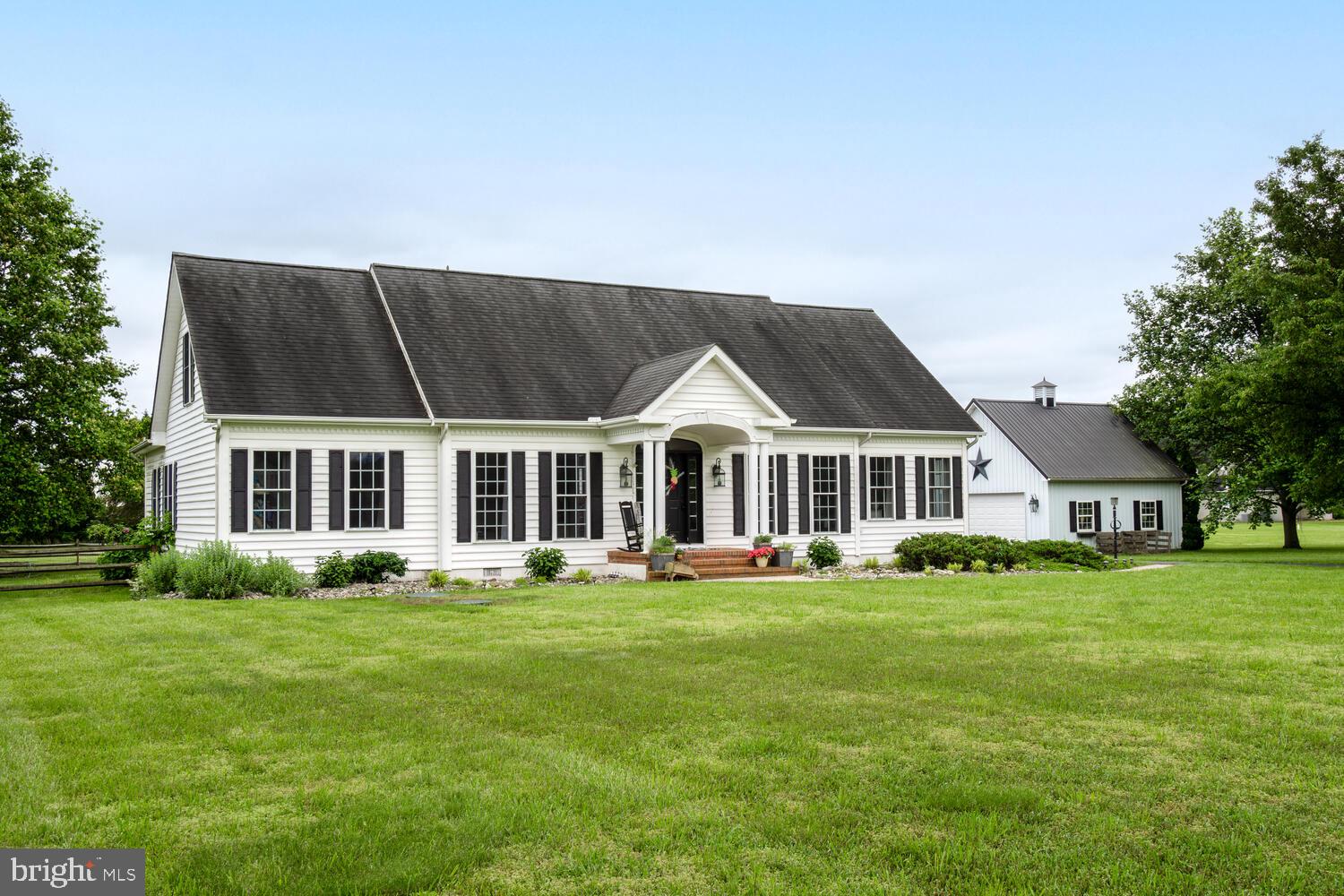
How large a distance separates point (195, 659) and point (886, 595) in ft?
33.7

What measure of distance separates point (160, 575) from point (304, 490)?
2.90m

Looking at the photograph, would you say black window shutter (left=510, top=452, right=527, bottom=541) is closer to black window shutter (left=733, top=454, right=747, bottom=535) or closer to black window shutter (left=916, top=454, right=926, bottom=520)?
black window shutter (left=733, top=454, right=747, bottom=535)

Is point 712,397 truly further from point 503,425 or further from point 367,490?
point 367,490

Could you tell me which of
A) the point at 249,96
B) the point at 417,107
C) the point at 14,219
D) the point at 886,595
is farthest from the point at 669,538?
the point at 14,219

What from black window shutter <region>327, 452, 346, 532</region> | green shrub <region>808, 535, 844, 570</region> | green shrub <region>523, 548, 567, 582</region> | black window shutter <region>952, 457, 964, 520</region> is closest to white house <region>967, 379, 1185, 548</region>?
black window shutter <region>952, 457, 964, 520</region>

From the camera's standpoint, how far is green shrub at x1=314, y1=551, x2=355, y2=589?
19.7 metres

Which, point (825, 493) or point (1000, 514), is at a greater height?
point (825, 493)

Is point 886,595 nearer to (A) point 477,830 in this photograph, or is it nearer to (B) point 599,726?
(B) point 599,726

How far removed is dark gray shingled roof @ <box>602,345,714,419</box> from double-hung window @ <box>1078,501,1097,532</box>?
64.7ft

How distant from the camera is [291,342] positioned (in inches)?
853

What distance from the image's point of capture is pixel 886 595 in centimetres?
1661

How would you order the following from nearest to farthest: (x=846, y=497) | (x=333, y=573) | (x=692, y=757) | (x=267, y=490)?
(x=692, y=757) → (x=333, y=573) → (x=267, y=490) → (x=846, y=497)

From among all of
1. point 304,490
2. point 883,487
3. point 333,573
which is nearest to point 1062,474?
point 883,487

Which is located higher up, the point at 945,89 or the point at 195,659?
the point at 945,89
